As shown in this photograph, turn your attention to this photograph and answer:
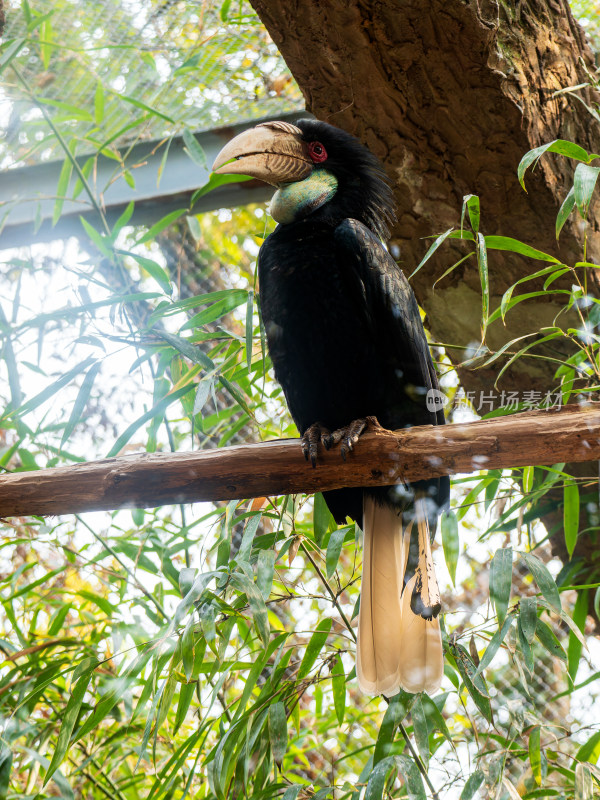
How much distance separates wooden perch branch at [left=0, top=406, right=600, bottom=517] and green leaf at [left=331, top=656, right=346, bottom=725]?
44 centimetres

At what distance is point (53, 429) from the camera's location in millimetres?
1607

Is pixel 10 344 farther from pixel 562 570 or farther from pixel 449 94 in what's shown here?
pixel 562 570

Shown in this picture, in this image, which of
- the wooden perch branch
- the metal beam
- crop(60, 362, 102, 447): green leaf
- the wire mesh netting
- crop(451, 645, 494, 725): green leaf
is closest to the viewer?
the wooden perch branch

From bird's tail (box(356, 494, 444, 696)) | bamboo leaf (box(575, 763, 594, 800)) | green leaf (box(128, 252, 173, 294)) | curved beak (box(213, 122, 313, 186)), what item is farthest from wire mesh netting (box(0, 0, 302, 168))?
bamboo leaf (box(575, 763, 594, 800))

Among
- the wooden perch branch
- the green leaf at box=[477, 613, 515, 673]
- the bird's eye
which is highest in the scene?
the bird's eye

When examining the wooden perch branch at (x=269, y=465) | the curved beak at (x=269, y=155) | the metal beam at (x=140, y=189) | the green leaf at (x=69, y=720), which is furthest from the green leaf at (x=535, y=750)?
the metal beam at (x=140, y=189)

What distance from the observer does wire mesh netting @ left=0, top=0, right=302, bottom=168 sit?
69.9 inches

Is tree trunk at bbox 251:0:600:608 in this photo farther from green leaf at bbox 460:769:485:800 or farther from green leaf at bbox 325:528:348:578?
green leaf at bbox 460:769:485:800

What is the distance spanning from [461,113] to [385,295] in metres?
0.52

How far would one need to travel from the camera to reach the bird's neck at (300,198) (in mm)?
1513

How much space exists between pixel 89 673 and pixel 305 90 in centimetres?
131

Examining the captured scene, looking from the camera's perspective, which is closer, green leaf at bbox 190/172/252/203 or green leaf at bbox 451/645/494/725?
green leaf at bbox 451/645/494/725

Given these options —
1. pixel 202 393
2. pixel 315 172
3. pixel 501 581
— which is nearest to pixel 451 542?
pixel 501 581

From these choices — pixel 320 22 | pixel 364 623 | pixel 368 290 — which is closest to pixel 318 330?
pixel 368 290
